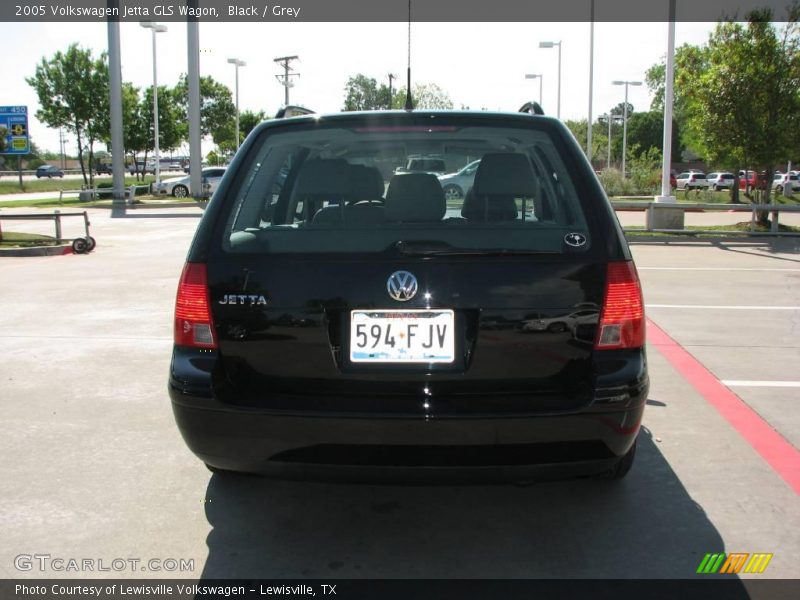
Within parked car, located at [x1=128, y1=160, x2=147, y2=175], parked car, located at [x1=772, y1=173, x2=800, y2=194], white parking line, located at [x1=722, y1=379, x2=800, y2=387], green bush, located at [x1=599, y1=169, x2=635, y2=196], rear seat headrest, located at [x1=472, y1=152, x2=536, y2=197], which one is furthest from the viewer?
parked car, located at [x1=128, y1=160, x2=147, y2=175]

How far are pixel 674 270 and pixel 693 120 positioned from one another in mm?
8575

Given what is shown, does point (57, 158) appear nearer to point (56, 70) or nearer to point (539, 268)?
point (56, 70)

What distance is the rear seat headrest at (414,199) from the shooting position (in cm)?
349

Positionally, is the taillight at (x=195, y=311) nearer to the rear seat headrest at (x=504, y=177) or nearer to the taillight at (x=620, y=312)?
the rear seat headrest at (x=504, y=177)

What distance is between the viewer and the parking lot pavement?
3.29 metres

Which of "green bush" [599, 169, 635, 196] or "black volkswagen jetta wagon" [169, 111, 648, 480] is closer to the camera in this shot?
"black volkswagen jetta wagon" [169, 111, 648, 480]

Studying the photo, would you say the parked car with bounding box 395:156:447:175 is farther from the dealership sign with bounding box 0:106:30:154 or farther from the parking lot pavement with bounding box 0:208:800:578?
the dealership sign with bounding box 0:106:30:154

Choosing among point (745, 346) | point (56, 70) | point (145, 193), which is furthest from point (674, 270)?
point (56, 70)

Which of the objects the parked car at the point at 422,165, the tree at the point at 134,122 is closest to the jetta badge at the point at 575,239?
the parked car at the point at 422,165

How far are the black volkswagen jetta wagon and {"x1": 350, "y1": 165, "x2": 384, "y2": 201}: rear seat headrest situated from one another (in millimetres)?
639

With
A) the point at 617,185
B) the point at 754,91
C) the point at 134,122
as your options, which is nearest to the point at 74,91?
the point at 134,122

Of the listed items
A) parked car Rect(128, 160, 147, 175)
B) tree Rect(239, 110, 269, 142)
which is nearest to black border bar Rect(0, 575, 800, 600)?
parked car Rect(128, 160, 147, 175)

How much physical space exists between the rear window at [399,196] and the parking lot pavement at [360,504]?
1224 mm

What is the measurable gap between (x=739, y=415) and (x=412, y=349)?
9.90ft
